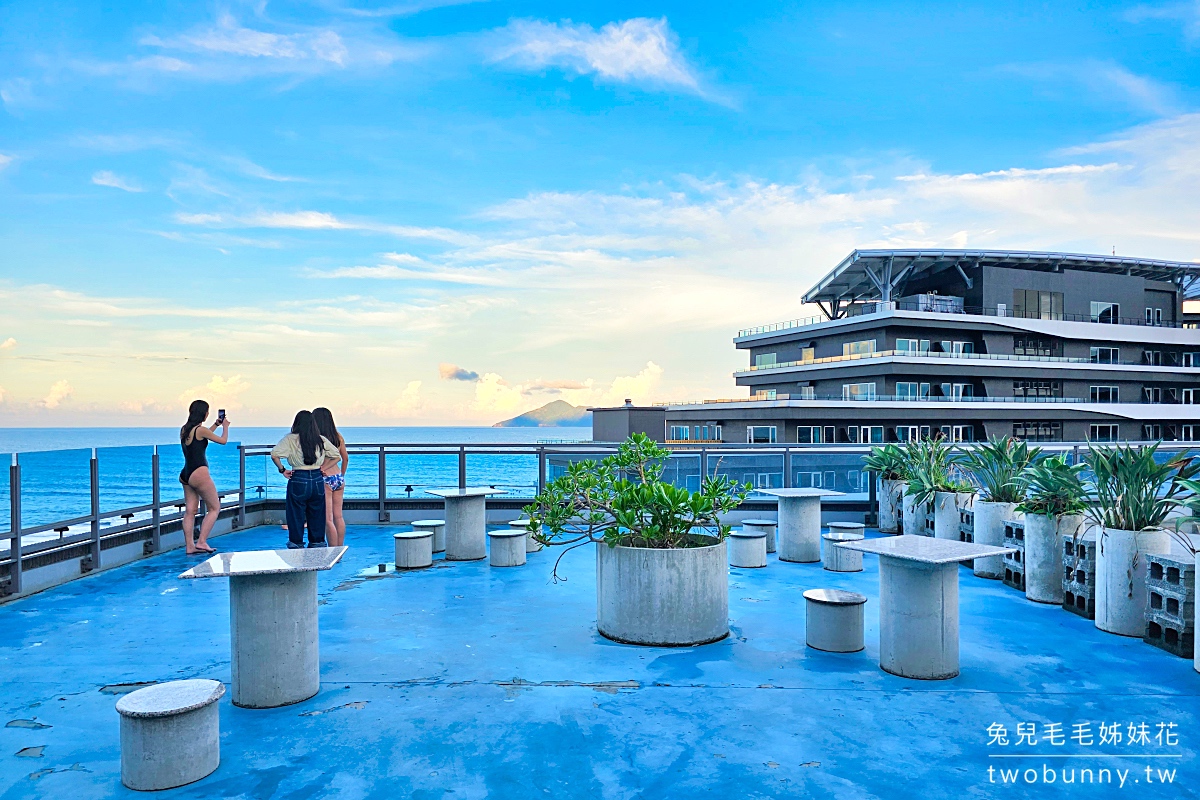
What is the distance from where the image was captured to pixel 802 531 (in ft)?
31.6

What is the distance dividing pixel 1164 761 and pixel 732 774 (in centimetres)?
Result: 225

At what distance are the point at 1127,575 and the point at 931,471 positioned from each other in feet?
14.1

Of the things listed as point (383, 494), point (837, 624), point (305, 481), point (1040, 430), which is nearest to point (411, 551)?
point (305, 481)

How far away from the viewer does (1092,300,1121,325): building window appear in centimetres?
5797

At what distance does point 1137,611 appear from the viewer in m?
6.14

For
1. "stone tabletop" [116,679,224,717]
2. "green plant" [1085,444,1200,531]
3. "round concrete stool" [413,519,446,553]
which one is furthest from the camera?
"round concrete stool" [413,519,446,553]

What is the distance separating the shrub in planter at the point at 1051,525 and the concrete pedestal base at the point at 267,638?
676cm

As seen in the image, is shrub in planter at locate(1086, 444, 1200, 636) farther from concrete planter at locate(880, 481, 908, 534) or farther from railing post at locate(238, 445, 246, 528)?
railing post at locate(238, 445, 246, 528)

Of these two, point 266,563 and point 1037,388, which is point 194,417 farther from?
point 1037,388

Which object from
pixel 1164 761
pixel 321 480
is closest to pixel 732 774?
pixel 1164 761

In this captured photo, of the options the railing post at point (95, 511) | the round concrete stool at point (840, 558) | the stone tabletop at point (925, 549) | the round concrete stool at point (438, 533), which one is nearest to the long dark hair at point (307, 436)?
the round concrete stool at point (438, 533)

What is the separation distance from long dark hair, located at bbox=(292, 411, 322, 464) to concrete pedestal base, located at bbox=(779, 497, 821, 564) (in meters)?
5.64

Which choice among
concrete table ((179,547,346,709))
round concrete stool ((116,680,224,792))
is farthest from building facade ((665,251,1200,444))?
round concrete stool ((116,680,224,792))

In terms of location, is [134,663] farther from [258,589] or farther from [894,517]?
[894,517]
